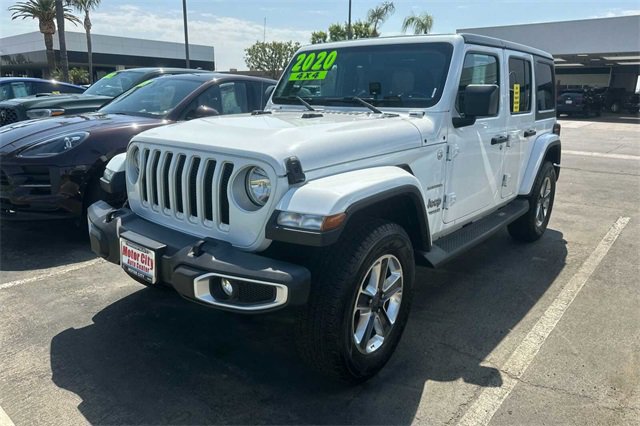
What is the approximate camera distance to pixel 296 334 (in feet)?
8.53

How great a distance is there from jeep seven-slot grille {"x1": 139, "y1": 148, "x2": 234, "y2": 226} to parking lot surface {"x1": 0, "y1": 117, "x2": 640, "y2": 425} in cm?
93

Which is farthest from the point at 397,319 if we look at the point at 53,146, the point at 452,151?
the point at 53,146

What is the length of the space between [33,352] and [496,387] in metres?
2.79

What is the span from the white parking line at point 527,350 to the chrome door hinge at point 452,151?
1.35m

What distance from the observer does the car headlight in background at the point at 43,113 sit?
659cm

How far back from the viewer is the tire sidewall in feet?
8.43

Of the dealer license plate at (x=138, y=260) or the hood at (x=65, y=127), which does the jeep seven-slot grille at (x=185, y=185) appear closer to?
the dealer license plate at (x=138, y=260)

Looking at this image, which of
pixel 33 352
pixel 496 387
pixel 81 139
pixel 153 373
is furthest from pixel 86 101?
pixel 496 387

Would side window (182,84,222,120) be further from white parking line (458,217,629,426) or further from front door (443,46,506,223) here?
white parking line (458,217,629,426)

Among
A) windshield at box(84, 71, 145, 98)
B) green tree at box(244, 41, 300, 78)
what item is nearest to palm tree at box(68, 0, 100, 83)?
green tree at box(244, 41, 300, 78)

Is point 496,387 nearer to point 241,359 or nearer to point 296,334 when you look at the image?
point 296,334

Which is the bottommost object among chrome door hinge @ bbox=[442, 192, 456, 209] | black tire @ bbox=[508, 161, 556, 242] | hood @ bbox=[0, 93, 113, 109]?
black tire @ bbox=[508, 161, 556, 242]

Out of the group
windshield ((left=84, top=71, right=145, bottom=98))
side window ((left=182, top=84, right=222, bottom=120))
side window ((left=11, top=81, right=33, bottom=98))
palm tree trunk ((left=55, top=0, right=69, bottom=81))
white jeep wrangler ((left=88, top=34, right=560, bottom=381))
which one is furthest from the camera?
palm tree trunk ((left=55, top=0, right=69, bottom=81))

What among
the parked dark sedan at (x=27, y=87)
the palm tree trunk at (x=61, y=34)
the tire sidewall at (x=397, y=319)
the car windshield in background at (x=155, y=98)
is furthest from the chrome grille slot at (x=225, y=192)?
the palm tree trunk at (x=61, y=34)
